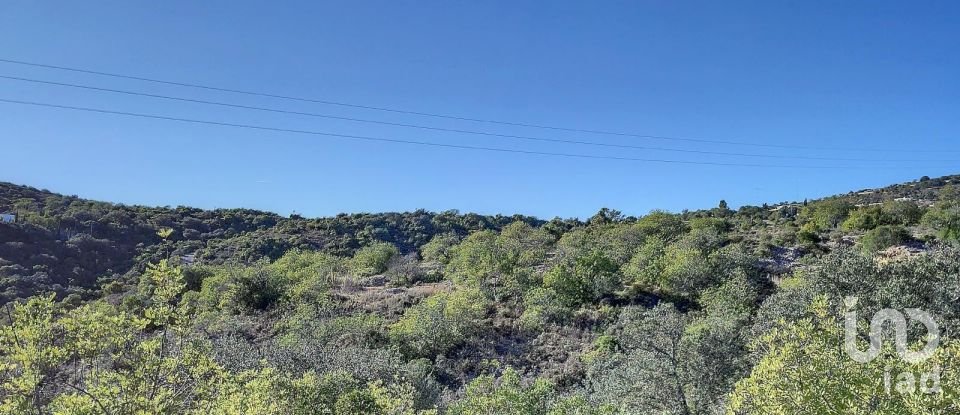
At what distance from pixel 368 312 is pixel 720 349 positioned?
26818mm

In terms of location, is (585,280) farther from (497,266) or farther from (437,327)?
(437,327)

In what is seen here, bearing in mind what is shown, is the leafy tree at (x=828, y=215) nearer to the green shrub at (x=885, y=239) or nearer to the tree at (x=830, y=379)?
the green shrub at (x=885, y=239)

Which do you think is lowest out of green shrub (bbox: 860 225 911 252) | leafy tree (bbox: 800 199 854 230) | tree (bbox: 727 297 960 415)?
tree (bbox: 727 297 960 415)

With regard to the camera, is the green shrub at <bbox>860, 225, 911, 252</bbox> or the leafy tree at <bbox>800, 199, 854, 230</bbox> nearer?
the green shrub at <bbox>860, 225, 911, 252</bbox>

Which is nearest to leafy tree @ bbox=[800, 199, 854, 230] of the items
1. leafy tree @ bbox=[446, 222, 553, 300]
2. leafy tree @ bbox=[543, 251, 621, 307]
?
leafy tree @ bbox=[543, 251, 621, 307]

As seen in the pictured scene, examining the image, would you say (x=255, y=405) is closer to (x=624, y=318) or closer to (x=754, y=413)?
(x=754, y=413)

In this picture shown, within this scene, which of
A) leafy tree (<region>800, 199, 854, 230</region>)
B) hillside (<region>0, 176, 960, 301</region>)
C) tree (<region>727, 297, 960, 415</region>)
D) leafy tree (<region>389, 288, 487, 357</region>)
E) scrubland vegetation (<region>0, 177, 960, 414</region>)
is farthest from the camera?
leafy tree (<region>800, 199, 854, 230</region>)

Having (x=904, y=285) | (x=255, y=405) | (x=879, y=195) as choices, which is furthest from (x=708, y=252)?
(x=879, y=195)

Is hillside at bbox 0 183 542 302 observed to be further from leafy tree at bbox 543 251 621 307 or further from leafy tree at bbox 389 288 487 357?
leafy tree at bbox 543 251 621 307

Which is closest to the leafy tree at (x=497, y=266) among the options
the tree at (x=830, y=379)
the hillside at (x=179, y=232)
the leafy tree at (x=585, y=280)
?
the leafy tree at (x=585, y=280)

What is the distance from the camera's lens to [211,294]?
4134cm

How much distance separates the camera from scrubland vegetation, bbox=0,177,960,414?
8.05 meters

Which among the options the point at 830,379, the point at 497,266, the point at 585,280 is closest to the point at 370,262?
the point at 497,266

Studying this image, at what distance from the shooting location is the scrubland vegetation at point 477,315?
8055 mm
